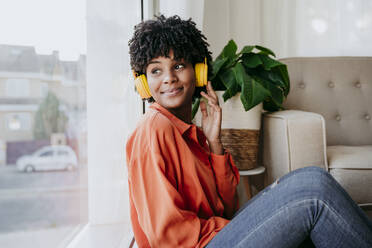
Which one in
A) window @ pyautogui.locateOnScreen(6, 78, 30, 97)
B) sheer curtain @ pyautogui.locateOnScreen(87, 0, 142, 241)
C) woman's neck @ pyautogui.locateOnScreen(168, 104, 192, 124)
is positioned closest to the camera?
window @ pyautogui.locateOnScreen(6, 78, 30, 97)

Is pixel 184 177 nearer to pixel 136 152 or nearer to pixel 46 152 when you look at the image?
pixel 136 152

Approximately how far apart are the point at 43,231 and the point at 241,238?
0.49m

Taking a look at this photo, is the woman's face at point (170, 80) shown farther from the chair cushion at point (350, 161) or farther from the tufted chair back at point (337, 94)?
the tufted chair back at point (337, 94)

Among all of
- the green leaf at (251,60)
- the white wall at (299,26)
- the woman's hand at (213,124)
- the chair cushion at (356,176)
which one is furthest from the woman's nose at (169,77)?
the white wall at (299,26)

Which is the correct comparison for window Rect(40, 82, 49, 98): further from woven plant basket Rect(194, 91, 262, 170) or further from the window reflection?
woven plant basket Rect(194, 91, 262, 170)

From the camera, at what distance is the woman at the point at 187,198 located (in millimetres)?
595

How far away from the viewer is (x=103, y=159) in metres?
0.95

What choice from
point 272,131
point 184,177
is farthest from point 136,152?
point 272,131

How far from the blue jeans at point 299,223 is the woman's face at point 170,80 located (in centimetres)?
34

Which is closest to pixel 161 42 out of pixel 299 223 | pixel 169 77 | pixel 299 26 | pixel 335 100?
pixel 169 77

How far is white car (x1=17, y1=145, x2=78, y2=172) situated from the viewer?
24.4 inches

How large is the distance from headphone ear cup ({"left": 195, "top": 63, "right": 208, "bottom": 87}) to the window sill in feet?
2.01

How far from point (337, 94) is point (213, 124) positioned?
124cm

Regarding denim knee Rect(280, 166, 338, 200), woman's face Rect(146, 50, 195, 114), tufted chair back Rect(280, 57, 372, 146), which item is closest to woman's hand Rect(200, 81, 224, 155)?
woman's face Rect(146, 50, 195, 114)
